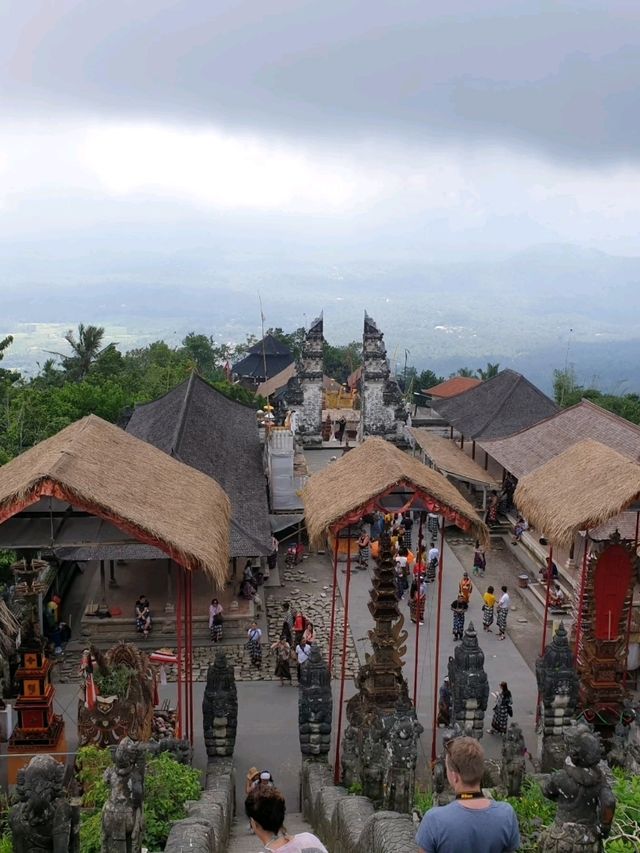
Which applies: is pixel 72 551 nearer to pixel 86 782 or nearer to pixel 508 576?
pixel 86 782

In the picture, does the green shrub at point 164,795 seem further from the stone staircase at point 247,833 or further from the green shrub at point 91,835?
the stone staircase at point 247,833

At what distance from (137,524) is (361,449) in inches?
159

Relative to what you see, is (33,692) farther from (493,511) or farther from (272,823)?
(493,511)

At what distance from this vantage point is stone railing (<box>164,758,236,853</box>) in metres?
7.42

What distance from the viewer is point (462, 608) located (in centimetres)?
1894

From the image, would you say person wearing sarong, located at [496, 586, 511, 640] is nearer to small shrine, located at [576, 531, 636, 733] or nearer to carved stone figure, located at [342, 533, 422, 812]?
small shrine, located at [576, 531, 636, 733]

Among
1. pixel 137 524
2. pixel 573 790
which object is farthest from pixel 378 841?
pixel 137 524

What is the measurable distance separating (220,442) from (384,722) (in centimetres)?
1547

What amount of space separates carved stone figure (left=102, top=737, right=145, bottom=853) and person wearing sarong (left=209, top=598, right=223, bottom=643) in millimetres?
10927

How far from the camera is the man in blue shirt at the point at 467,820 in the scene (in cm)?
487

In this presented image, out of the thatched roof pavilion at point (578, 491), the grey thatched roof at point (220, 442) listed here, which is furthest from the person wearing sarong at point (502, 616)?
the thatched roof pavilion at point (578, 491)

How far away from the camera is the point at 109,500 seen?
10008 mm

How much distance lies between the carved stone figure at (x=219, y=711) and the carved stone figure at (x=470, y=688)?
10.3ft

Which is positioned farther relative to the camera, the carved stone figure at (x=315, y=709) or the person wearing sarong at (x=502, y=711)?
the person wearing sarong at (x=502, y=711)
